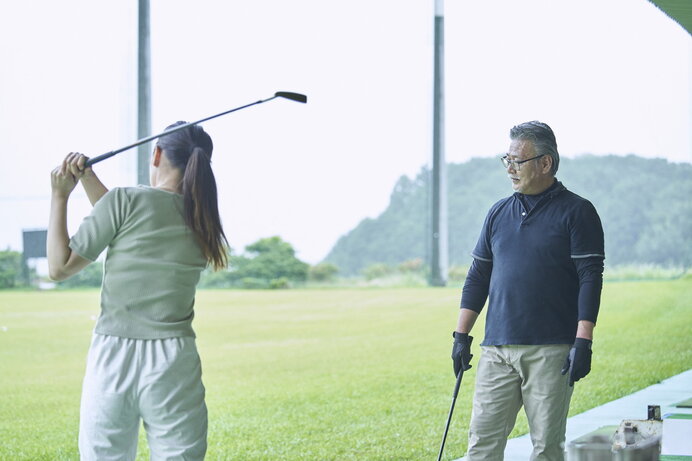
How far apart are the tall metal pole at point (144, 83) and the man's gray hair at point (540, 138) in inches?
142

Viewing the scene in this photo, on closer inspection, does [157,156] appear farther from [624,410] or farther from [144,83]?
[144,83]

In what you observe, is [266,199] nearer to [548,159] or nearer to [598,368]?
[598,368]

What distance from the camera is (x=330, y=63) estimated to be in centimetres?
708

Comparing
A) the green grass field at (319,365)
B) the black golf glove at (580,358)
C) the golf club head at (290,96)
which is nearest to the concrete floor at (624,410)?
the green grass field at (319,365)

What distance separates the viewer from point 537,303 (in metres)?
2.47

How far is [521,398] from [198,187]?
1062 millimetres

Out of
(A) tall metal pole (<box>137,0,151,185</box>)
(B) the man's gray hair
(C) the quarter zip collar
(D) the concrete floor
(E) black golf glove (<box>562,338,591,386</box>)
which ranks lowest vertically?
(D) the concrete floor

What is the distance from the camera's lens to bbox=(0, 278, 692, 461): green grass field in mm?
5246

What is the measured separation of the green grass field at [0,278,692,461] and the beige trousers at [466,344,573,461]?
2.41 meters

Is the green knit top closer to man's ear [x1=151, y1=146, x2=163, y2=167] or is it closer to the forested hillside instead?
→ man's ear [x1=151, y1=146, x2=163, y2=167]

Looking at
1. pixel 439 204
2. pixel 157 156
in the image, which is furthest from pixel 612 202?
pixel 157 156

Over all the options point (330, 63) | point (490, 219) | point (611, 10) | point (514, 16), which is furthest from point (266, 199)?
point (490, 219)

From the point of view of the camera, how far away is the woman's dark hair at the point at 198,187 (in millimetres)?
1885

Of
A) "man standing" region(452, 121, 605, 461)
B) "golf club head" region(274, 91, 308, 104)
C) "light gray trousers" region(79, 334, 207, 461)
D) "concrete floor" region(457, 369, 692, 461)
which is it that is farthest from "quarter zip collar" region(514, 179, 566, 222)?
"concrete floor" region(457, 369, 692, 461)
